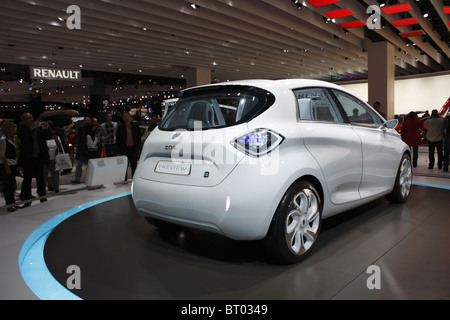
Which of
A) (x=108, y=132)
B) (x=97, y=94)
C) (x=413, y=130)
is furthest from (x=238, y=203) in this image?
(x=97, y=94)

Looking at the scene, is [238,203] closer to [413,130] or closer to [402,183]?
[402,183]

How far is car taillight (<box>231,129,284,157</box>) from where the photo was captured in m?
2.28

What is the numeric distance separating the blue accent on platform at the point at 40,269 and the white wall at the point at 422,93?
17595 mm

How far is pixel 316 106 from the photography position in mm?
2893

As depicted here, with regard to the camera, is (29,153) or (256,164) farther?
(29,153)

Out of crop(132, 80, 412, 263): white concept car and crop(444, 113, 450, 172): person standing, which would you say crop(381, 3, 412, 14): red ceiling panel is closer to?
crop(444, 113, 450, 172): person standing

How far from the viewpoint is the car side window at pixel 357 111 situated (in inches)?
129

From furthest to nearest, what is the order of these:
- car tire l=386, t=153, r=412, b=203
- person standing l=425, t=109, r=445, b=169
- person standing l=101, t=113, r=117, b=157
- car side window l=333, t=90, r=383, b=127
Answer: person standing l=425, t=109, r=445, b=169 → person standing l=101, t=113, r=117, b=157 → car tire l=386, t=153, r=412, b=203 → car side window l=333, t=90, r=383, b=127

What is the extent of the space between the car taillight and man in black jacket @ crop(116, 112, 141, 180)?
439 cm

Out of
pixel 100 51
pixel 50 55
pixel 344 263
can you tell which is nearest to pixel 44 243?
pixel 344 263

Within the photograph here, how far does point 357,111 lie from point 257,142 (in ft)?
6.88

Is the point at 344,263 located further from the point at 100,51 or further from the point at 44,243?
the point at 100,51

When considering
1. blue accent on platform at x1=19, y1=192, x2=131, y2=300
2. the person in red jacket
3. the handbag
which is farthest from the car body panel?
the person in red jacket
